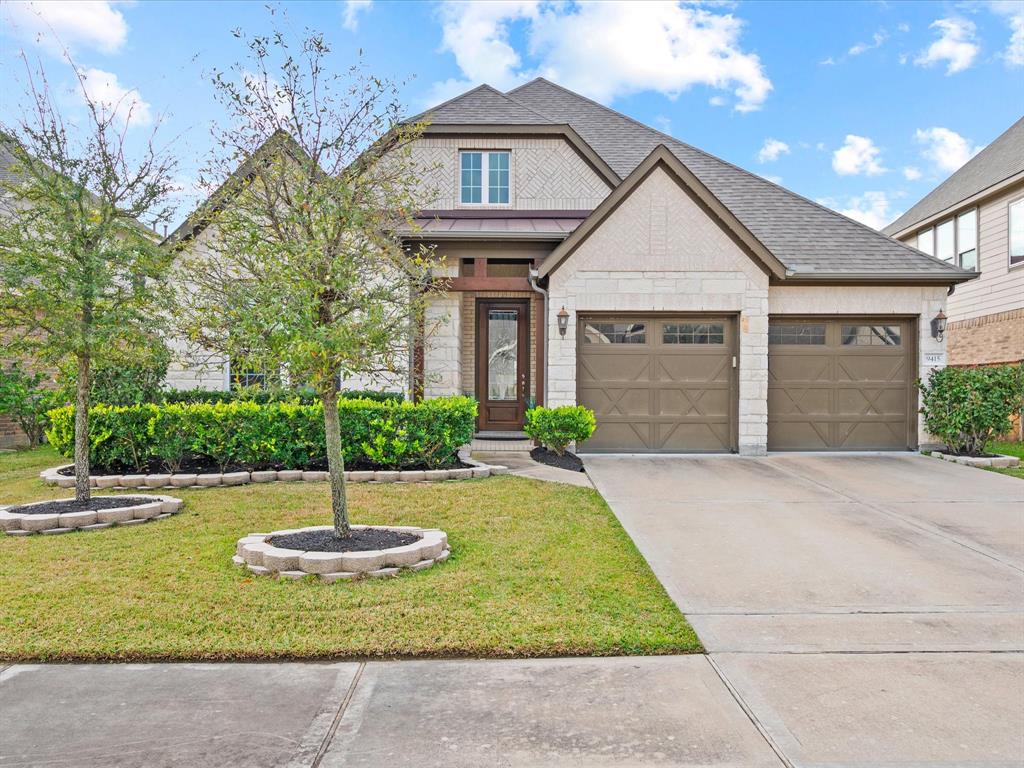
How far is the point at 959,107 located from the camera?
19.4 metres

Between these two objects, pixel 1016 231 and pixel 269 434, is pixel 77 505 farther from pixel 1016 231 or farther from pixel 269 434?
pixel 1016 231

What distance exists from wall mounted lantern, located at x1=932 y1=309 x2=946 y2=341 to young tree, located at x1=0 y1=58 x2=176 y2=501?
12.8m

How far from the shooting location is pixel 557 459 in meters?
11.0

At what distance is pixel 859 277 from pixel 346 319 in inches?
406

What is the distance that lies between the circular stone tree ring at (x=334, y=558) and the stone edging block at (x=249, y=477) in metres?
3.35

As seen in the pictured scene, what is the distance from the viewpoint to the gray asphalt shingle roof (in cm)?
1734

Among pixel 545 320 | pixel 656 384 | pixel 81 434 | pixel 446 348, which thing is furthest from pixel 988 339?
pixel 81 434

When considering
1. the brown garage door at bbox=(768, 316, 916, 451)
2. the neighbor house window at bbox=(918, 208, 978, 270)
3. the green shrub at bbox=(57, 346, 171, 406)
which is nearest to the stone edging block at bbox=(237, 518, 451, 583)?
the green shrub at bbox=(57, 346, 171, 406)

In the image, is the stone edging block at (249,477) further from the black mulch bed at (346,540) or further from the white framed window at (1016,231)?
the white framed window at (1016,231)

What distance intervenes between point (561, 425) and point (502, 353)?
3275 mm

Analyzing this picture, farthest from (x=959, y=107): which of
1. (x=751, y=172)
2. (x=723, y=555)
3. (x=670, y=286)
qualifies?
(x=723, y=555)

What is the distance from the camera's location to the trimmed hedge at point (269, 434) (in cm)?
921

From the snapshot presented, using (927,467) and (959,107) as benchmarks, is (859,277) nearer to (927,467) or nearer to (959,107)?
(927,467)

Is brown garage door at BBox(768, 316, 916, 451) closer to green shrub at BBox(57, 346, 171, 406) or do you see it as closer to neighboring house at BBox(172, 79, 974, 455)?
neighboring house at BBox(172, 79, 974, 455)
